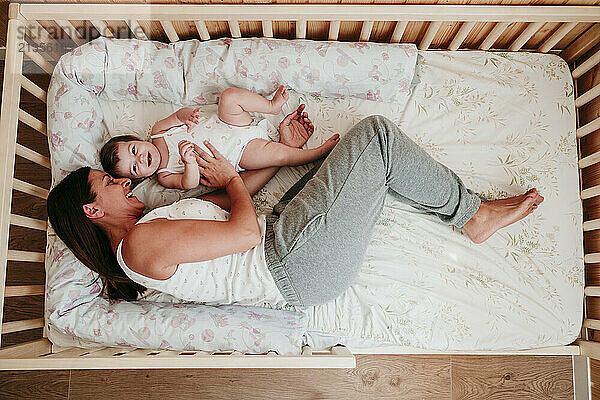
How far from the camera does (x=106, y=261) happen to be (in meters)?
1.38

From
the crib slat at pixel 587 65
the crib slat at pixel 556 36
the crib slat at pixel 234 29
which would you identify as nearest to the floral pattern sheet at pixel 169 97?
the crib slat at pixel 234 29

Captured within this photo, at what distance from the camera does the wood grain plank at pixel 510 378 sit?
1.74 metres

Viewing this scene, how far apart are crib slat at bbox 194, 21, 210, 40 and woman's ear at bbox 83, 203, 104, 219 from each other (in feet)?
1.93

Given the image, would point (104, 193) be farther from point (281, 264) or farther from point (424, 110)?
point (424, 110)

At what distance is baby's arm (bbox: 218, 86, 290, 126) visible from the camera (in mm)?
1458

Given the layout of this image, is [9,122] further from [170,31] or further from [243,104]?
[243,104]

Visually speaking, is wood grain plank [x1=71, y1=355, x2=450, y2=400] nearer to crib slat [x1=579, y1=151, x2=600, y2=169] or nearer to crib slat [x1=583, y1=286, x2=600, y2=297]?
crib slat [x1=583, y1=286, x2=600, y2=297]

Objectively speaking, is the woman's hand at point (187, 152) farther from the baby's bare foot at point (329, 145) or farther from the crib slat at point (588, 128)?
the crib slat at point (588, 128)

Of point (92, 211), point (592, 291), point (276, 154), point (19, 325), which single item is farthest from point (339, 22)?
point (19, 325)

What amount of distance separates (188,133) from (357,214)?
54 centimetres

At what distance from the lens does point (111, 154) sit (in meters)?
1.43

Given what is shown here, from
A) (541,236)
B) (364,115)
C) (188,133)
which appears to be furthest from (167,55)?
(541,236)

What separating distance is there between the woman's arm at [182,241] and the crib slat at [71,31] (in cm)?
66

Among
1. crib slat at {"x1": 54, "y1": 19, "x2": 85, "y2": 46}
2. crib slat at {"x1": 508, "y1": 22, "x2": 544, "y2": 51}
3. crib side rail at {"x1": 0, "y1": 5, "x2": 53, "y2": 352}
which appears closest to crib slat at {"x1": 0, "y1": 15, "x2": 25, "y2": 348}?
crib side rail at {"x1": 0, "y1": 5, "x2": 53, "y2": 352}
